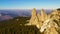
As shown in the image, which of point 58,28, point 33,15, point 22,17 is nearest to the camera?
point 58,28

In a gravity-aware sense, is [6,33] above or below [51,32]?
below

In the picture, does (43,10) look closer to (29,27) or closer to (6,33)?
(29,27)

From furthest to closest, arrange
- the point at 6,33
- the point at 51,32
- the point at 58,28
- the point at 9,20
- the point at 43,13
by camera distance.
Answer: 1. the point at 9,20
2. the point at 43,13
3. the point at 6,33
4. the point at 58,28
5. the point at 51,32

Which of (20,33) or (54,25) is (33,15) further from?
(54,25)

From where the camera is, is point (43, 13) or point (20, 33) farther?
point (43, 13)

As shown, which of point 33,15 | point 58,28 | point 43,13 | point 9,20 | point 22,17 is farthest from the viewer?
point 22,17

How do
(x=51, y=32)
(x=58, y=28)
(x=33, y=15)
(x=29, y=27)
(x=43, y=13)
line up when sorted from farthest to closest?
(x=33, y=15) → (x=43, y=13) → (x=29, y=27) → (x=58, y=28) → (x=51, y=32)

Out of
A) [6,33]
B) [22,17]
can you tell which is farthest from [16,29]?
[22,17]

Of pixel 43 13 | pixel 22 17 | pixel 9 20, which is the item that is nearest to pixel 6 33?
pixel 43 13

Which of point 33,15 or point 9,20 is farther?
point 9,20
